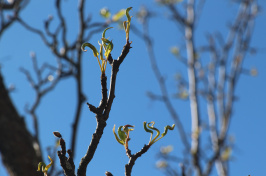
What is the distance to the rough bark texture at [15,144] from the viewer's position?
4.71 ft

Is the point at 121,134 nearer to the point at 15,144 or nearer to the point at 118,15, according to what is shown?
the point at 15,144

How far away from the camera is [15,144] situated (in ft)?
4.94

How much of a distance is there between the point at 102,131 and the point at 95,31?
1.66 metres

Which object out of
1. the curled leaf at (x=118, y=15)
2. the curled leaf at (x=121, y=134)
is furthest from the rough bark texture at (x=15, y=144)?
the curled leaf at (x=121, y=134)

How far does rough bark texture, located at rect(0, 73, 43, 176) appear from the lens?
56.5 inches

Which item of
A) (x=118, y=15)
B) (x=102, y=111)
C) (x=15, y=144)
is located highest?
(x=118, y=15)

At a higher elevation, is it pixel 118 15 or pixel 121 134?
pixel 118 15

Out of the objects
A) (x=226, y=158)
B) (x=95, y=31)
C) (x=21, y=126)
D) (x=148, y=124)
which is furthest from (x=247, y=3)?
(x=148, y=124)

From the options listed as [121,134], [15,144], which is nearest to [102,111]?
[121,134]

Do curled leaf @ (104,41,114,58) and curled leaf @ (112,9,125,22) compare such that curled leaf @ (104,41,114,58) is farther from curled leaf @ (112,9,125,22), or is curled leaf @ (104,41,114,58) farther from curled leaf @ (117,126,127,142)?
curled leaf @ (112,9,125,22)

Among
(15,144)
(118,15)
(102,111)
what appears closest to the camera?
(102,111)

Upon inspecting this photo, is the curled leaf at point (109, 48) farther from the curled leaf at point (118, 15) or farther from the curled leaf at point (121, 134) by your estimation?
the curled leaf at point (118, 15)

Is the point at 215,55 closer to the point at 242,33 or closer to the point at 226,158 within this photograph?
the point at 242,33

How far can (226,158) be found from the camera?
10.8 feet
